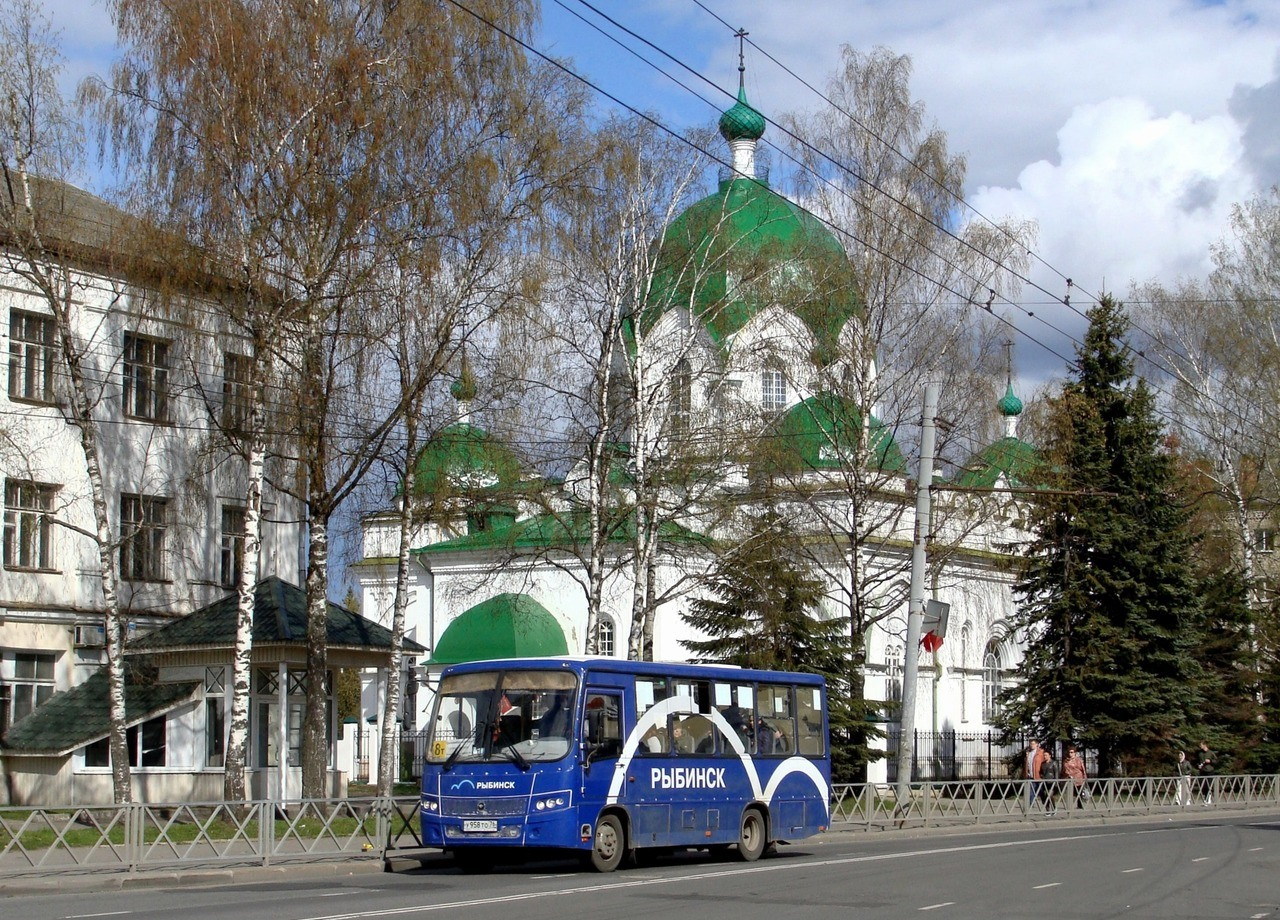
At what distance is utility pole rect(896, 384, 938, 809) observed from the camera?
91.6 feet

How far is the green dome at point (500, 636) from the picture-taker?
46.8m

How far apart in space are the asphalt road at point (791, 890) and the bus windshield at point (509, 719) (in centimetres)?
146

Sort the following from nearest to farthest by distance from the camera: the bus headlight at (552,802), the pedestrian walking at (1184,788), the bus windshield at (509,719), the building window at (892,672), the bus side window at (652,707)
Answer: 1. the bus headlight at (552,802)
2. the bus windshield at (509,719)
3. the bus side window at (652,707)
4. the pedestrian walking at (1184,788)
5. the building window at (892,672)

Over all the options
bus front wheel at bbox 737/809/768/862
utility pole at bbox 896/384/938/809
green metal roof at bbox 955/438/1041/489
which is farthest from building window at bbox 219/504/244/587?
bus front wheel at bbox 737/809/768/862

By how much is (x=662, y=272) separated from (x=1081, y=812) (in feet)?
47.4

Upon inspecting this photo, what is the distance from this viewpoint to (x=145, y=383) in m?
31.4

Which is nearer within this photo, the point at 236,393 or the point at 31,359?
the point at 236,393

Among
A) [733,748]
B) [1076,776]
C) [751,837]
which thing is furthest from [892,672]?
[733,748]

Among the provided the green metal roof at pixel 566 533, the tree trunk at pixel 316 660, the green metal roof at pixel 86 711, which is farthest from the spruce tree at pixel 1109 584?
the green metal roof at pixel 86 711

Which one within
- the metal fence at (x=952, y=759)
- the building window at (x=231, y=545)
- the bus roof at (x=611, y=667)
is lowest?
the metal fence at (x=952, y=759)

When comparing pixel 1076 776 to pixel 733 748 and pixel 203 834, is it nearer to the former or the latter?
pixel 733 748

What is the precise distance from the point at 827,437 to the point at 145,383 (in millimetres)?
14797

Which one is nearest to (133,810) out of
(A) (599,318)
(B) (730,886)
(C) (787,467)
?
(B) (730,886)

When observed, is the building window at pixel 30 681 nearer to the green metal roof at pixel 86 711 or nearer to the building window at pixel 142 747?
the green metal roof at pixel 86 711
